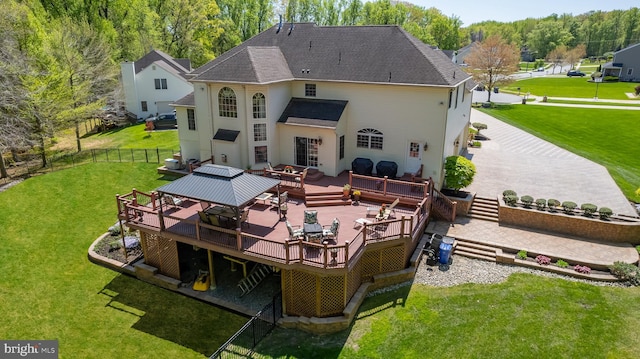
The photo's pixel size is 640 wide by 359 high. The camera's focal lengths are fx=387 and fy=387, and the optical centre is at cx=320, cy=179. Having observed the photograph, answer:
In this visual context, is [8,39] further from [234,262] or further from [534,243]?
[534,243]

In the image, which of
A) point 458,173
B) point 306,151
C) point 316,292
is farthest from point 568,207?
point 306,151

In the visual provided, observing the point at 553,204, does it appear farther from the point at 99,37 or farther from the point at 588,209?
the point at 99,37

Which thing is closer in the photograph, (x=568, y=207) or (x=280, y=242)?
(x=280, y=242)

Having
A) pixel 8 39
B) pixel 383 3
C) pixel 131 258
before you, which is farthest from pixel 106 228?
pixel 383 3

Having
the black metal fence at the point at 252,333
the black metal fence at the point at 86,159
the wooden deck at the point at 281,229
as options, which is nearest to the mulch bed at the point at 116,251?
the wooden deck at the point at 281,229

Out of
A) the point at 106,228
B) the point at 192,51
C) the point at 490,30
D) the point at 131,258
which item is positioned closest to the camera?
the point at 131,258

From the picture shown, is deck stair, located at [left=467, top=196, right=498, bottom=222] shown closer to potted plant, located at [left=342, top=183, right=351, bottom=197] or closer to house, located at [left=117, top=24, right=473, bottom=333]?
house, located at [left=117, top=24, right=473, bottom=333]
